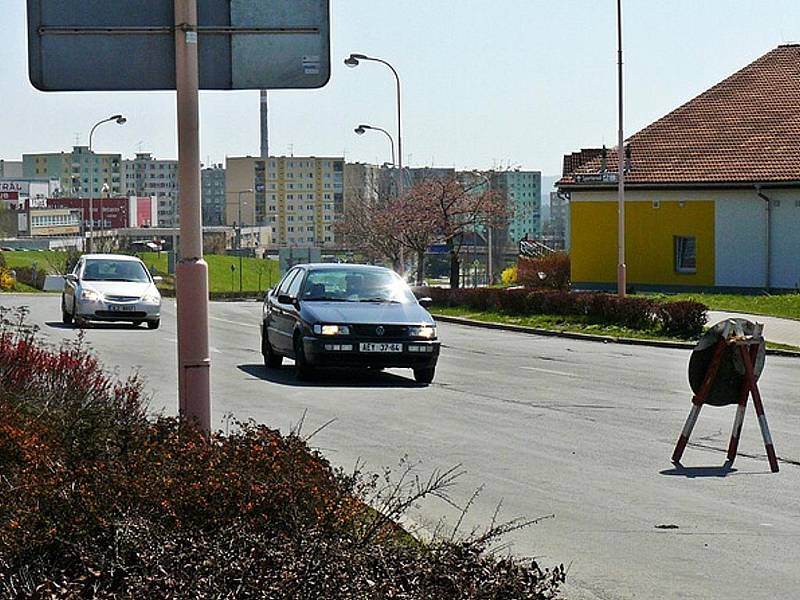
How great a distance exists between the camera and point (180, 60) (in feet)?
23.7

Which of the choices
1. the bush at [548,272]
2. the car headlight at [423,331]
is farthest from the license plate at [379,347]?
the bush at [548,272]

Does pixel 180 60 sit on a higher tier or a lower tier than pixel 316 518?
higher

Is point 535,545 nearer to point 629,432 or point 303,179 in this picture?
point 629,432

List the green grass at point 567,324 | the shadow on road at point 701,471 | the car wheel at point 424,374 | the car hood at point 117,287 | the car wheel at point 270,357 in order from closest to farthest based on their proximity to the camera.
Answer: the shadow on road at point 701,471
the car wheel at point 424,374
the car wheel at point 270,357
the car hood at point 117,287
the green grass at point 567,324

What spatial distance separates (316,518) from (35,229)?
149m

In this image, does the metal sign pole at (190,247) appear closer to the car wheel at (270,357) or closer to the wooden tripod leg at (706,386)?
the wooden tripod leg at (706,386)

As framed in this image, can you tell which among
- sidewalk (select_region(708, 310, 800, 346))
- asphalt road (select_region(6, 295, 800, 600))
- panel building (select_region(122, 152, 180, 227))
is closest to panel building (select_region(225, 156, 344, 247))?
panel building (select_region(122, 152, 180, 227))

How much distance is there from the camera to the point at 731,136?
4688 centimetres

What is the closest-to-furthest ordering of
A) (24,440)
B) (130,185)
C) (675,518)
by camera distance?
(24,440) < (675,518) < (130,185)

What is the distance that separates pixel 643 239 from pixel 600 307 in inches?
531

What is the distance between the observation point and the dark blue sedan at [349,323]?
712 inches

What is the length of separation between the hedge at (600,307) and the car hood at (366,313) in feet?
39.5

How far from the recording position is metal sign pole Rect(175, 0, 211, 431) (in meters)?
7.22

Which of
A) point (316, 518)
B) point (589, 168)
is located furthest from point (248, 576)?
point (589, 168)
